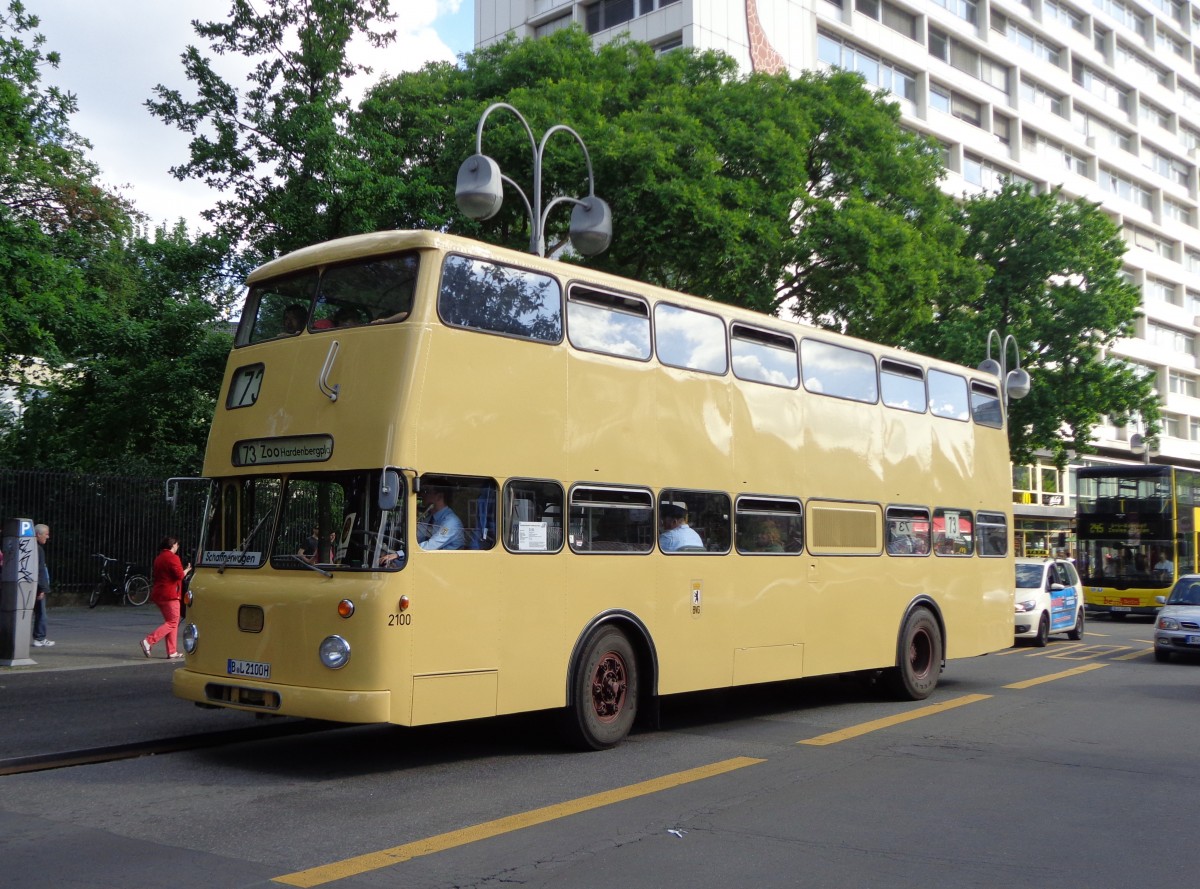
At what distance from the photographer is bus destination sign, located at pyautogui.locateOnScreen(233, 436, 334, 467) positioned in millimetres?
8758

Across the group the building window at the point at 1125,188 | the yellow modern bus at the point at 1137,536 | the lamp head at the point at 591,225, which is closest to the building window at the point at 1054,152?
the building window at the point at 1125,188

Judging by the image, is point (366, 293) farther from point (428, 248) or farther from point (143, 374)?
point (143, 374)

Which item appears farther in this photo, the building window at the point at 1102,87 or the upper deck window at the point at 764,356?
the building window at the point at 1102,87

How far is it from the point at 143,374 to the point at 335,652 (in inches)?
741

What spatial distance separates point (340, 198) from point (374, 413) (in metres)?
13.7

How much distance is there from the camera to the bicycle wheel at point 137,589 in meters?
25.1

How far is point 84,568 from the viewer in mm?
24953

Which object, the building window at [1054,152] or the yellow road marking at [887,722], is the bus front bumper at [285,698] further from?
the building window at [1054,152]

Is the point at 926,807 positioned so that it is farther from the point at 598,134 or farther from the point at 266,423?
the point at 598,134

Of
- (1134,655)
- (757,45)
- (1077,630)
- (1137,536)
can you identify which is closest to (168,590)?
(1134,655)

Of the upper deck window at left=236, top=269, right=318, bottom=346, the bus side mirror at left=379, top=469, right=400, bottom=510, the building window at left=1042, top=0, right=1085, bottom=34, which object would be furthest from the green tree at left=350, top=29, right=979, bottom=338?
the building window at left=1042, top=0, right=1085, bottom=34

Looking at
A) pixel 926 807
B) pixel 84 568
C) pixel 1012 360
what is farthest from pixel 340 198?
pixel 1012 360

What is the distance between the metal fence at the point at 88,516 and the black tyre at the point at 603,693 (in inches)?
674

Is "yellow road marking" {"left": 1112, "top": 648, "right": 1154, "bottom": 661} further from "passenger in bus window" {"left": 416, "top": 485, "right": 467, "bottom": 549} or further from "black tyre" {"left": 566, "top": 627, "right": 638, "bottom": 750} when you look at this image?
"passenger in bus window" {"left": 416, "top": 485, "right": 467, "bottom": 549}
